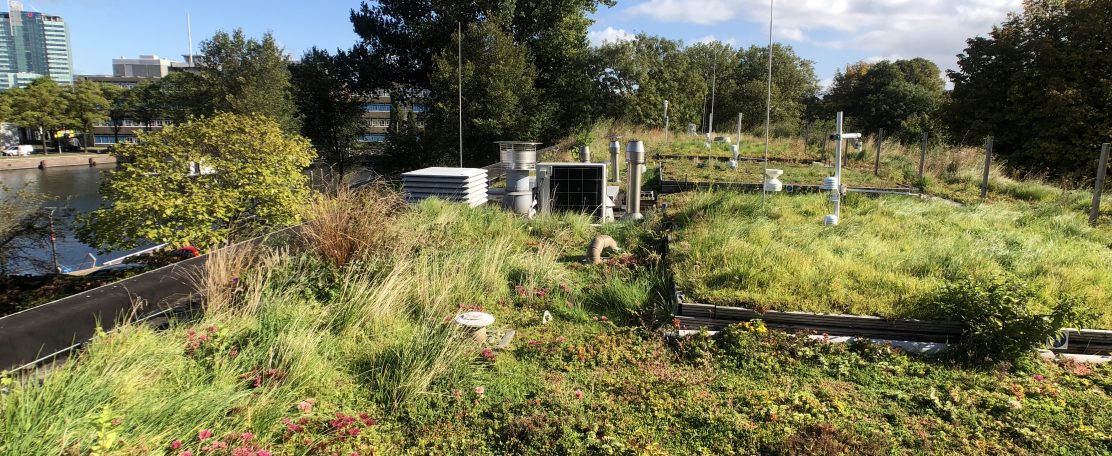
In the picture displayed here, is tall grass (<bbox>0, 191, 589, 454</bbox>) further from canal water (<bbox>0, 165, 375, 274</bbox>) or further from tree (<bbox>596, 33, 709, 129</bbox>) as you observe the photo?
tree (<bbox>596, 33, 709, 129</bbox>)

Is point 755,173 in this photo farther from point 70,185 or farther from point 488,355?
point 70,185

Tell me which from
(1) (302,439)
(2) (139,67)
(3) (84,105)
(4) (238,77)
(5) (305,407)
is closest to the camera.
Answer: (1) (302,439)

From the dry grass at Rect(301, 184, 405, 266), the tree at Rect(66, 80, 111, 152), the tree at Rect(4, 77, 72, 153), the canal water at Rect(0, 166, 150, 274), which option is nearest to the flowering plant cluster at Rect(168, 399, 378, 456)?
the dry grass at Rect(301, 184, 405, 266)

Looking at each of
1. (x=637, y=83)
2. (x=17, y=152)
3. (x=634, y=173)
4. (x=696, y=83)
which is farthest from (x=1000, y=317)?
(x=17, y=152)

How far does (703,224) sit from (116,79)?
12980 cm

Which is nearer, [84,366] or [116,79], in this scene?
[84,366]

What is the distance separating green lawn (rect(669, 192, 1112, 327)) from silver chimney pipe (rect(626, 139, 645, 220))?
126 centimetres

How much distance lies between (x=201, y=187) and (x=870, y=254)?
8.29 m

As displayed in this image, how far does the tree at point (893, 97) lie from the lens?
114 feet

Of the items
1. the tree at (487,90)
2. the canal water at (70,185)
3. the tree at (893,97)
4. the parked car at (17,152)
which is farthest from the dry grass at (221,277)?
the parked car at (17,152)

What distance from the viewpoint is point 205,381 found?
3.11m

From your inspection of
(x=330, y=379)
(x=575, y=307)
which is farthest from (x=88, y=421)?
(x=575, y=307)

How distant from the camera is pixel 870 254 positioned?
569 centimetres

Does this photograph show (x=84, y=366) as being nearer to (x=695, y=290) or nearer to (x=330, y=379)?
(x=330, y=379)
